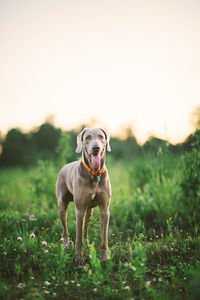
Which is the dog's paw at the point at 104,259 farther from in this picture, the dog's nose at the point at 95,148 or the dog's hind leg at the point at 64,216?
the dog's nose at the point at 95,148

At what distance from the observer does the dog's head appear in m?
2.97

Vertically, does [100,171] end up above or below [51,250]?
above

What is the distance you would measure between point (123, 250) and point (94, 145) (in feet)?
5.31

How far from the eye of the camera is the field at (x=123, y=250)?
2.54 meters

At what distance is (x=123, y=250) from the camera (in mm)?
3410

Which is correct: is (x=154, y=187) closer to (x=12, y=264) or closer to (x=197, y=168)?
(x=197, y=168)

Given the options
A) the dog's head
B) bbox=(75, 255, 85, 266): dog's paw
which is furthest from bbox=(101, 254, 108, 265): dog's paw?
the dog's head

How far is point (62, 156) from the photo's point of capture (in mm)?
6098

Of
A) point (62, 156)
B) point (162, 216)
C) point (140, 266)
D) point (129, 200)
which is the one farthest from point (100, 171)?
point (62, 156)

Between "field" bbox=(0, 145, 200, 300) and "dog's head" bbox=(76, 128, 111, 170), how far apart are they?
811mm

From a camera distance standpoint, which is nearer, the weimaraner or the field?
the field

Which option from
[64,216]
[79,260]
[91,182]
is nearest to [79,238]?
[79,260]

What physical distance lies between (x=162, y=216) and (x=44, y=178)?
2.98m

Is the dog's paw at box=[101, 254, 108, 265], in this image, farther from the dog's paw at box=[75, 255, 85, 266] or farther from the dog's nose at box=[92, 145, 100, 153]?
the dog's nose at box=[92, 145, 100, 153]
